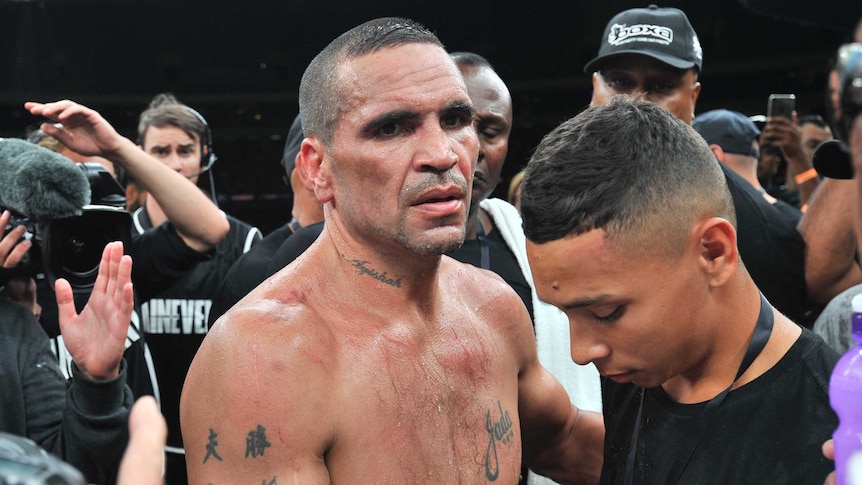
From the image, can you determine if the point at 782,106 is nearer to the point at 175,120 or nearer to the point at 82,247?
the point at 175,120

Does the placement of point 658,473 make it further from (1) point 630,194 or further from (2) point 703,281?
(1) point 630,194

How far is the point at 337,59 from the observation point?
6.07 feet

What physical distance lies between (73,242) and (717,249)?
5.48ft

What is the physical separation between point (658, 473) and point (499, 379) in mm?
440

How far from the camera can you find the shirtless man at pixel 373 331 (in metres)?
1.57

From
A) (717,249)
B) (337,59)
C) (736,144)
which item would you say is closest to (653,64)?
(736,144)

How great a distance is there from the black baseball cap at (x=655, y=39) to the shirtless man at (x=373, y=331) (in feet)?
3.68

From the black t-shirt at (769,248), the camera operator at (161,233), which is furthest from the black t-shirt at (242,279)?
the black t-shirt at (769,248)

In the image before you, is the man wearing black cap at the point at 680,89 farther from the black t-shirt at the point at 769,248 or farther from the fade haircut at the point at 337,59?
the fade haircut at the point at 337,59

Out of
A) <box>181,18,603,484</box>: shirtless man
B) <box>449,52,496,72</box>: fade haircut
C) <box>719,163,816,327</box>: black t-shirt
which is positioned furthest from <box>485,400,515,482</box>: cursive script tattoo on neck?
<box>449,52,496,72</box>: fade haircut

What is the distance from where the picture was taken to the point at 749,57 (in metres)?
8.75

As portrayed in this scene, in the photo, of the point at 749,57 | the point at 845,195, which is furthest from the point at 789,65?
the point at 845,195

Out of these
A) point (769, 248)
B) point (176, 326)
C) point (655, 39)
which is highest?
point (655, 39)

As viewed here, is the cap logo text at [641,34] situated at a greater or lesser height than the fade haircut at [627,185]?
greater
